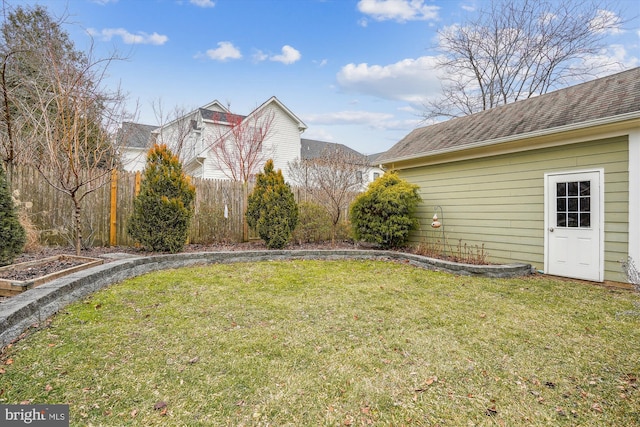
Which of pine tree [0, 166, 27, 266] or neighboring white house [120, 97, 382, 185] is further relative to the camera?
neighboring white house [120, 97, 382, 185]

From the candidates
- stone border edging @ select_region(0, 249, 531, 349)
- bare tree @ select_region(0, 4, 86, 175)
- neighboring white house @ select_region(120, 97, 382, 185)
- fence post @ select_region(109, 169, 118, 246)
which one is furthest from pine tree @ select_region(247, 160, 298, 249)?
neighboring white house @ select_region(120, 97, 382, 185)

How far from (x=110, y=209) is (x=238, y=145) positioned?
911 cm

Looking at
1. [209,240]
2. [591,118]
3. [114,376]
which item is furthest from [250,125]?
[114,376]

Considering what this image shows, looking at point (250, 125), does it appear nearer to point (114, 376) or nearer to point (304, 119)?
point (304, 119)

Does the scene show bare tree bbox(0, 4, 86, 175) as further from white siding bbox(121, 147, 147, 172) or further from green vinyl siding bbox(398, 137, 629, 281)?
green vinyl siding bbox(398, 137, 629, 281)

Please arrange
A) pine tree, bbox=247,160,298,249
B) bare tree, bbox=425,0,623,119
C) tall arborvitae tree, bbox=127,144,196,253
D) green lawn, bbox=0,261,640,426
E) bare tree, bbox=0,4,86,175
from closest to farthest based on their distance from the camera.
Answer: green lawn, bbox=0,261,640,426, tall arborvitae tree, bbox=127,144,196,253, bare tree, bbox=0,4,86,175, pine tree, bbox=247,160,298,249, bare tree, bbox=425,0,623,119

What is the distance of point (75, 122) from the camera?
464 cm

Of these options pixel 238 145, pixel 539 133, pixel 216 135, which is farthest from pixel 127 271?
pixel 216 135

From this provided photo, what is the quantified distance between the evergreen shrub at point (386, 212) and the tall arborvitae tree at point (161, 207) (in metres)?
4.00

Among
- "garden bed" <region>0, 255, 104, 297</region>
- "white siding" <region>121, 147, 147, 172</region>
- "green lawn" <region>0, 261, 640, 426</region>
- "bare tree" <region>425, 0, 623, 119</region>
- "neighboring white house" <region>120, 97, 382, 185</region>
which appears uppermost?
"bare tree" <region>425, 0, 623, 119</region>

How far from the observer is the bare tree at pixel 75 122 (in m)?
4.83

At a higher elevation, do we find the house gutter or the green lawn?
the house gutter

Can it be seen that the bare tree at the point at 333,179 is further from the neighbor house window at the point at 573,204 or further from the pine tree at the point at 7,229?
the pine tree at the point at 7,229

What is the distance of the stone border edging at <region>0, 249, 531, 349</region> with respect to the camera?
268cm
